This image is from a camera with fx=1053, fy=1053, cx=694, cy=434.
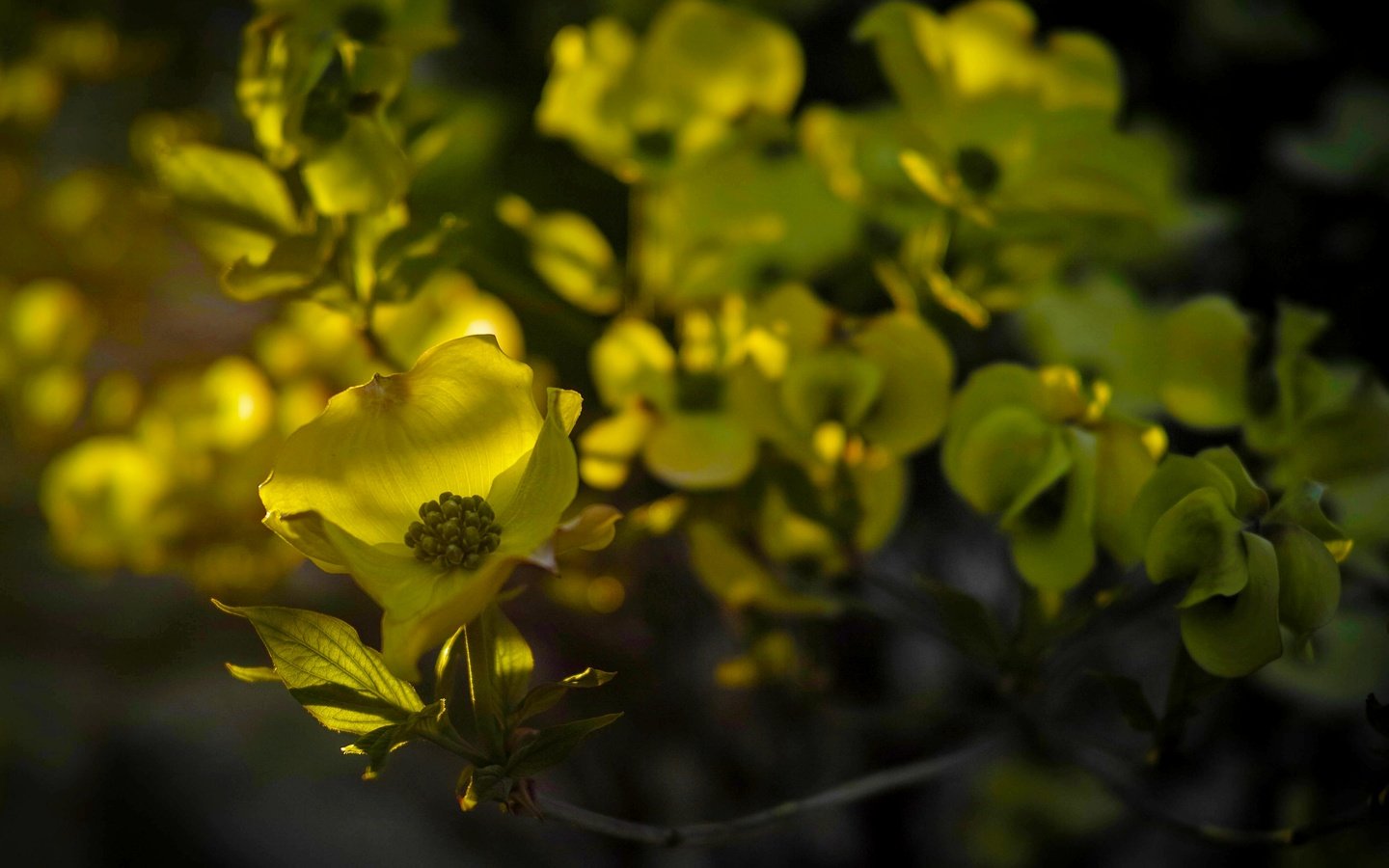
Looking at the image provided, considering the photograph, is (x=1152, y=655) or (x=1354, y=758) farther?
(x=1152, y=655)

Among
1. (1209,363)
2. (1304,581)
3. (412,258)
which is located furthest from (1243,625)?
(412,258)

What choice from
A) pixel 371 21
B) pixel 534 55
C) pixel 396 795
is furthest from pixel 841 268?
pixel 396 795

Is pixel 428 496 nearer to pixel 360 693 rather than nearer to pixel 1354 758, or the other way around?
pixel 360 693

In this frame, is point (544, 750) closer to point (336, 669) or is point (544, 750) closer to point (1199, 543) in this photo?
point (336, 669)

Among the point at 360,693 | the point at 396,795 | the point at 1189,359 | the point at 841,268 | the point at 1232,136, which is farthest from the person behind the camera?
the point at 396,795

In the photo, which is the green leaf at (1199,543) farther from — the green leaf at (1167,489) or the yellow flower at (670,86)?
the yellow flower at (670,86)

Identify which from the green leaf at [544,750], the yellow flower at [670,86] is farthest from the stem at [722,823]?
the yellow flower at [670,86]

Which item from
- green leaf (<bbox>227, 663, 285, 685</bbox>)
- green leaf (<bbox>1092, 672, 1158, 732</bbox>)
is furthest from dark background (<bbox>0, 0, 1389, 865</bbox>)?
green leaf (<bbox>227, 663, 285, 685</bbox>)
